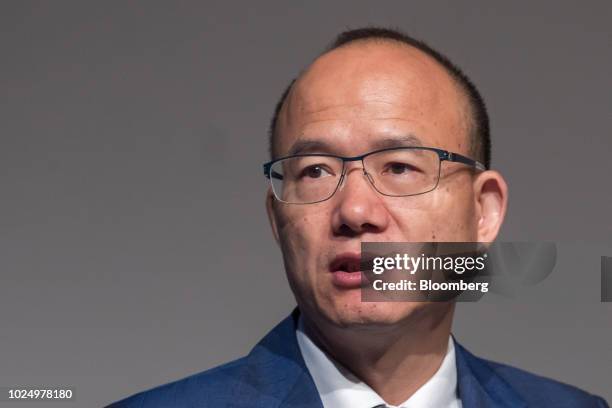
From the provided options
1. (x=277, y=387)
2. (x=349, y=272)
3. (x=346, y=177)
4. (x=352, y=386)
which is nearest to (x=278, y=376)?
(x=277, y=387)

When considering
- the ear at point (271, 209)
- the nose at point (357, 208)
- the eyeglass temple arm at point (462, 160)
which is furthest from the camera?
the ear at point (271, 209)

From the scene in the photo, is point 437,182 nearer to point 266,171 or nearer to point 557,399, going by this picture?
point 266,171

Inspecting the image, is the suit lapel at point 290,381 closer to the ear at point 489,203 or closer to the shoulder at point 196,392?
the shoulder at point 196,392

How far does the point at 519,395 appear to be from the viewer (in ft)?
5.40

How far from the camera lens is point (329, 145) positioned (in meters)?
1.46

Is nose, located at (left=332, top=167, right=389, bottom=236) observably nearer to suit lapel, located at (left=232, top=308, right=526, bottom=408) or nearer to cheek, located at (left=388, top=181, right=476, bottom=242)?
cheek, located at (left=388, top=181, right=476, bottom=242)

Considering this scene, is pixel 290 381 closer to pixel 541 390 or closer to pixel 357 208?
pixel 357 208

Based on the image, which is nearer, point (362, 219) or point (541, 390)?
point (362, 219)

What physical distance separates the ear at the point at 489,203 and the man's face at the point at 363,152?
1.0 inches

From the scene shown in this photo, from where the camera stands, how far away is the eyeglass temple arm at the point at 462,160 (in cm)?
150

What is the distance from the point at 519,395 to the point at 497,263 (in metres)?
0.23

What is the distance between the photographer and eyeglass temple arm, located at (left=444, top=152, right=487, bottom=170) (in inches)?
58.9

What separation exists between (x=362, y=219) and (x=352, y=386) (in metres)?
0.27

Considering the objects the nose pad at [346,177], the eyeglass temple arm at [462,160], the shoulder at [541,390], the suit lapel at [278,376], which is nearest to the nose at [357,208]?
the nose pad at [346,177]
